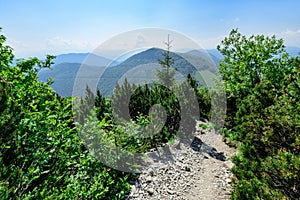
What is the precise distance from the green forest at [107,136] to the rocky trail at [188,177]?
0.60 m

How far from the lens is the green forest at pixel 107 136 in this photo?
284cm

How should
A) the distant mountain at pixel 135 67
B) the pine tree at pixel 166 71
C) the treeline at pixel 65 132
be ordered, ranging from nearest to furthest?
1. the treeline at pixel 65 132
2. the distant mountain at pixel 135 67
3. the pine tree at pixel 166 71

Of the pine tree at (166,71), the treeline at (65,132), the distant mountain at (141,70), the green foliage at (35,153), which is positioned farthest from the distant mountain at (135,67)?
the green foliage at (35,153)

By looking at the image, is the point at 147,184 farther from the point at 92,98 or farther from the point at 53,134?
the point at 92,98

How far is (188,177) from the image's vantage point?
24.8 ft

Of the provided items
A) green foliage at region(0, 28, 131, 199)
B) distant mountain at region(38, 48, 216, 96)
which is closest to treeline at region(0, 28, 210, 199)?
green foliage at region(0, 28, 131, 199)

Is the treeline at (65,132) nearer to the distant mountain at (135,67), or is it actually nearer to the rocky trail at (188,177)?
the rocky trail at (188,177)

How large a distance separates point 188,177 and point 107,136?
3622 mm

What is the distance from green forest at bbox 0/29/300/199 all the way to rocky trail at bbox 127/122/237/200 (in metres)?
0.60

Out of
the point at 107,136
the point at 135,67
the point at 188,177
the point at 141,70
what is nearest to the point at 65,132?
the point at 107,136

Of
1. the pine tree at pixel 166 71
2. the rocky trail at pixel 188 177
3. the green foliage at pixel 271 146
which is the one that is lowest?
the rocky trail at pixel 188 177

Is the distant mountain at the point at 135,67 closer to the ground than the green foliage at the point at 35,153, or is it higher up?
higher up

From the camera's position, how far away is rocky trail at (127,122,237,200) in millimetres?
6398

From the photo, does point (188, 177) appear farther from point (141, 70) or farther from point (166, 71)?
point (141, 70)
